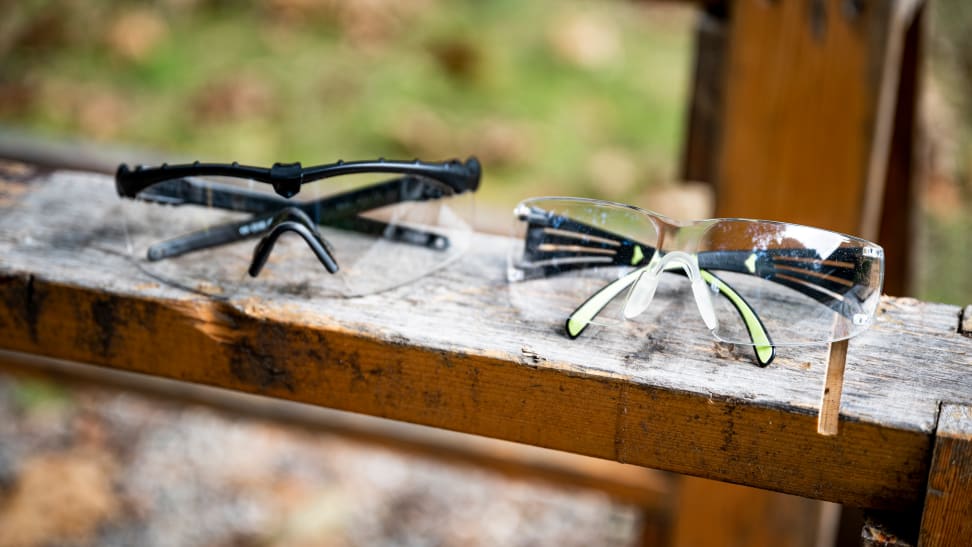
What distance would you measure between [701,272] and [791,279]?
80mm

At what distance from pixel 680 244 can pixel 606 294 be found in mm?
87

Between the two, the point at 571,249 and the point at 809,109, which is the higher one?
the point at 809,109

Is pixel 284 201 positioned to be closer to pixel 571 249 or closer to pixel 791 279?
pixel 571 249

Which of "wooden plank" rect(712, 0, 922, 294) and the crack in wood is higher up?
"wooden plank" rect(712, 0, 922, 294)

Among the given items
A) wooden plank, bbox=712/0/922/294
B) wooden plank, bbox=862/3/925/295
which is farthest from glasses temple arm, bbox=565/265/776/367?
wooden plank, bbox=862/3/925/295

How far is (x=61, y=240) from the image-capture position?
0.83 m

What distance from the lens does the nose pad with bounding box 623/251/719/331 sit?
0.73 meters

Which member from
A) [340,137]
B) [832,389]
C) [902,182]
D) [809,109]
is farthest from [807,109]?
[340,137]

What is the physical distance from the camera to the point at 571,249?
79cm

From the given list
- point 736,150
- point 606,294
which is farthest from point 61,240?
point 736,150

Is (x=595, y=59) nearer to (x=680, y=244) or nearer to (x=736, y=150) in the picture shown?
(x=736, y=150)

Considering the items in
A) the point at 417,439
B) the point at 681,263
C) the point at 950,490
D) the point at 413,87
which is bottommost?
the point at 417,439

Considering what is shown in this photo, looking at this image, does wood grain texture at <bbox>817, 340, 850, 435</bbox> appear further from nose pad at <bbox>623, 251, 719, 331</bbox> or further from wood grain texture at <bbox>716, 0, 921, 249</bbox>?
wood grain texture at <bbox>716, 0, 921, 249</bbox>

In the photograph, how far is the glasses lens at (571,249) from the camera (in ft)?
2.52
